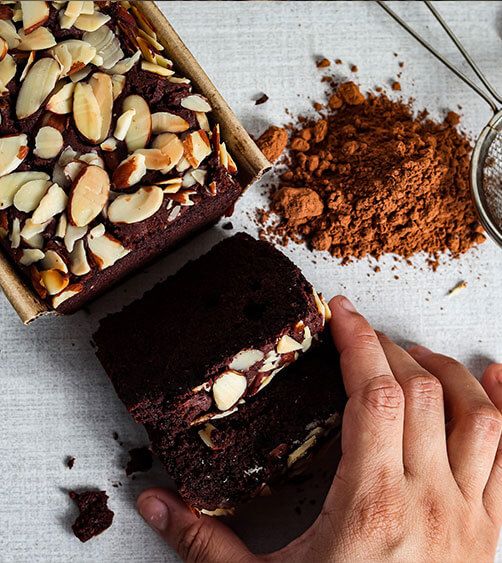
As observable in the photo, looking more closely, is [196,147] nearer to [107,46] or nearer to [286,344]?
[107,46]

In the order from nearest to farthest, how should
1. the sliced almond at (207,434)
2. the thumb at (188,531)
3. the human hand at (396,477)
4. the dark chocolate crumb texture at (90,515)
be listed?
the human hand at (396,477) → the sliced almond at (207,434) → the thumb at (188,531) → the dark chocolate crumb texture at (90,515)

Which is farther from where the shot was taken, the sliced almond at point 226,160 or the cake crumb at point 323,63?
the cake crumb at point 323,63

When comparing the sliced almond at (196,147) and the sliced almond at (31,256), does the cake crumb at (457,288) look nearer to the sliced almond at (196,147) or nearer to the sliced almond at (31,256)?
the sliced almond at (196,147)

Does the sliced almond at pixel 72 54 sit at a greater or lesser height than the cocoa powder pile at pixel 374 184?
greater

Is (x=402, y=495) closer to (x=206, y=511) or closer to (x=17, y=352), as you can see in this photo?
(x=206, y=511)

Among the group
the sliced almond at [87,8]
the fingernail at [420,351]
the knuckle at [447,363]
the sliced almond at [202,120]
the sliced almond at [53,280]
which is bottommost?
the fingernail at [420,351]

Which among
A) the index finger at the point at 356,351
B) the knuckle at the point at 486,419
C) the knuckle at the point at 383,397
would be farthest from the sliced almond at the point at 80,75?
the knuckle at the point at 486,419
